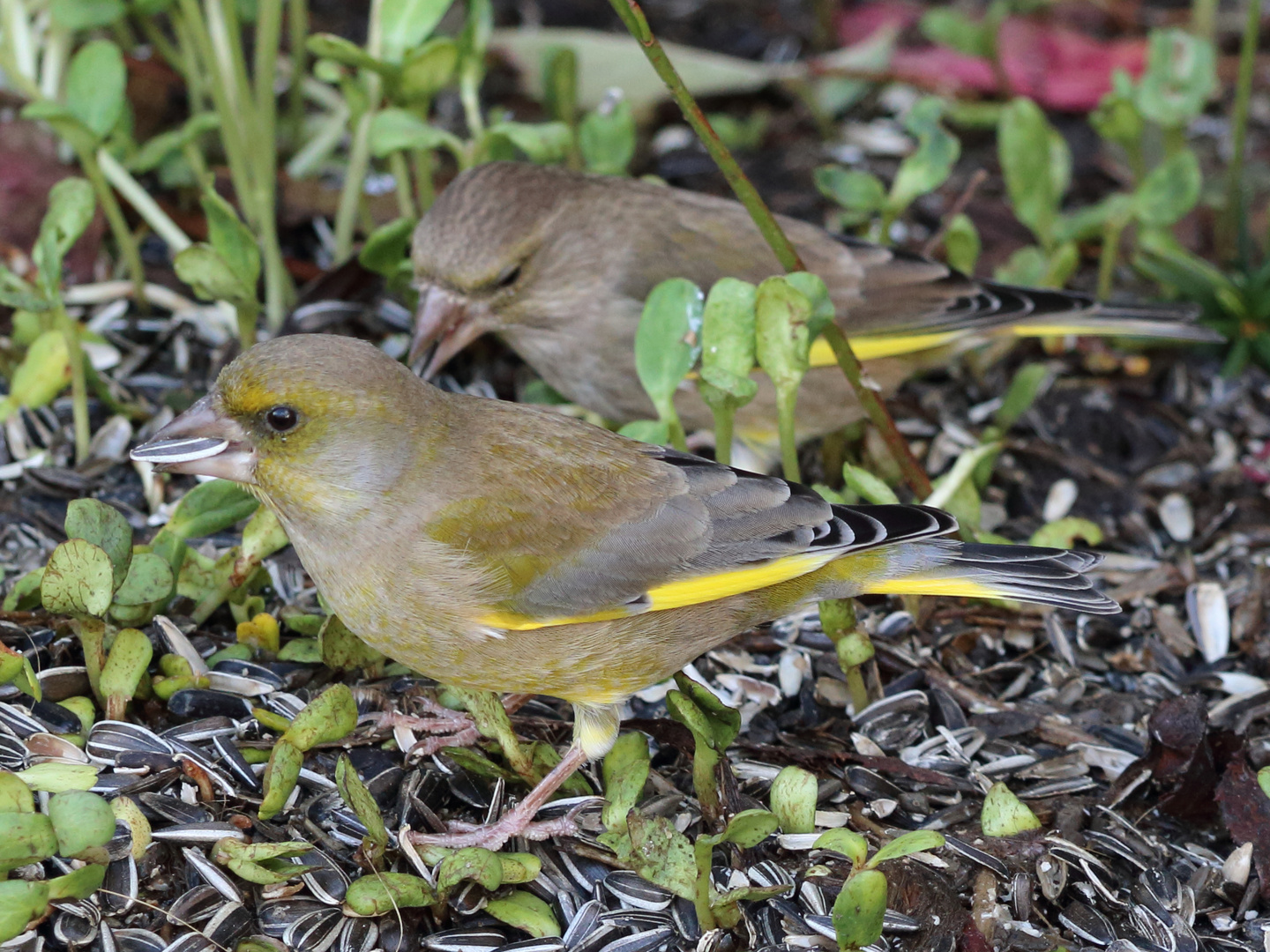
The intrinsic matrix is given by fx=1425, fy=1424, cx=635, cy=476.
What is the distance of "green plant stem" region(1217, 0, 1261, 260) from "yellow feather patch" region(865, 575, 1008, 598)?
96.4 inches

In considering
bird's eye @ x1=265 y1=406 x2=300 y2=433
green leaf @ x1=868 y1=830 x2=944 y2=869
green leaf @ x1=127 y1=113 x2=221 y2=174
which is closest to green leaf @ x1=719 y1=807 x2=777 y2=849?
green leaf @ x1=868 y1=830 x2=944 y2=869

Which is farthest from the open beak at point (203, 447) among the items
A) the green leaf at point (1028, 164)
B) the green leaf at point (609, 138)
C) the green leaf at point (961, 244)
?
the green leaf at point (1028, 164)

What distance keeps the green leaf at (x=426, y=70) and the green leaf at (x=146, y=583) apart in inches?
66.8

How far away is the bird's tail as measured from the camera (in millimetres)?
3131

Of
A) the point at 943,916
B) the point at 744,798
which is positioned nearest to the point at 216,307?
the point at 744,798

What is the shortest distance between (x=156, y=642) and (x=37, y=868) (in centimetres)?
68

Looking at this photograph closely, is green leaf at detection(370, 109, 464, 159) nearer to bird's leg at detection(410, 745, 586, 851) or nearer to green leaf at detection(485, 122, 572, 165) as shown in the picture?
green leaf at detection(485, 122, 572, 165)

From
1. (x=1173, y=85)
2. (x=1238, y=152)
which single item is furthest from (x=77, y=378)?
(x=1238, y=152)

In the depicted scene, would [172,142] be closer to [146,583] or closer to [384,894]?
[146,583]

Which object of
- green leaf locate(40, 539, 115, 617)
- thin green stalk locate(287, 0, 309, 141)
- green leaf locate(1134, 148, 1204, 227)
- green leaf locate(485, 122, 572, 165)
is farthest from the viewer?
thin green stalk locate(287, 0, 309, 141)

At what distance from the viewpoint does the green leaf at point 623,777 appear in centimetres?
286

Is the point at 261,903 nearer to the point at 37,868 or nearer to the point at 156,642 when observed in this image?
the point at 37,868

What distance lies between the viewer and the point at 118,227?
167 inches

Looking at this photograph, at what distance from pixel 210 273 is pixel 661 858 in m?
1.92
